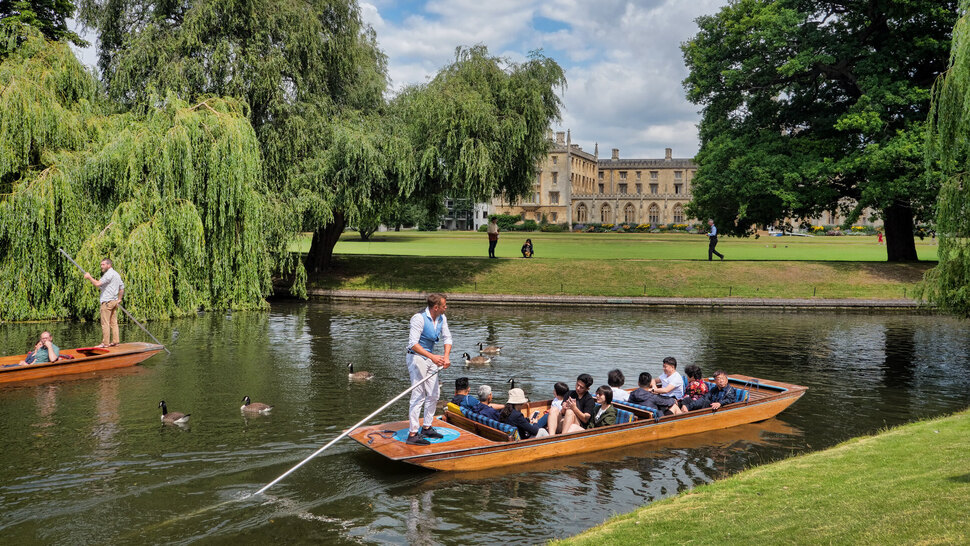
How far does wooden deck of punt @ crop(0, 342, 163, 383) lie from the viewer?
1500 centimetres

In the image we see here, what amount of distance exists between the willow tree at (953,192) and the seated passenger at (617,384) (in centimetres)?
784

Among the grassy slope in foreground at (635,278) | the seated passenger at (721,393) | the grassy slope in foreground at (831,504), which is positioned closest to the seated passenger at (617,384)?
the seated passenger at (721,393)

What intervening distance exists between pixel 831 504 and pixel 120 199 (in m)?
20.4

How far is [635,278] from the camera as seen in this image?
1308 inches

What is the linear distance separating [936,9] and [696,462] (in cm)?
2748

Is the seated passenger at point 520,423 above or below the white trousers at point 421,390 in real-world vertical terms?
below

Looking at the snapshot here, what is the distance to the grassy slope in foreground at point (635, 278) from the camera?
1240 inches

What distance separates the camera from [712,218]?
38.7 m

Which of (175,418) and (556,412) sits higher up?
(556,412)

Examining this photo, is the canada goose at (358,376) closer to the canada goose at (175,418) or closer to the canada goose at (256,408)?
the canada goose at (256,408)

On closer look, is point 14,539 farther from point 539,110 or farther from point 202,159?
point 539,110

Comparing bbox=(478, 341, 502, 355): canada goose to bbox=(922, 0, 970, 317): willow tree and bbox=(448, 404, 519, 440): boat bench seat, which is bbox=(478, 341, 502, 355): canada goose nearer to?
bbox=(448, 404, 519, 440): boat bench seat

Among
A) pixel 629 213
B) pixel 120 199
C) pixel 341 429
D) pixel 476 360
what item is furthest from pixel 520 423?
pixel 629 213

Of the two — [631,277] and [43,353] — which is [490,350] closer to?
[43,353]
